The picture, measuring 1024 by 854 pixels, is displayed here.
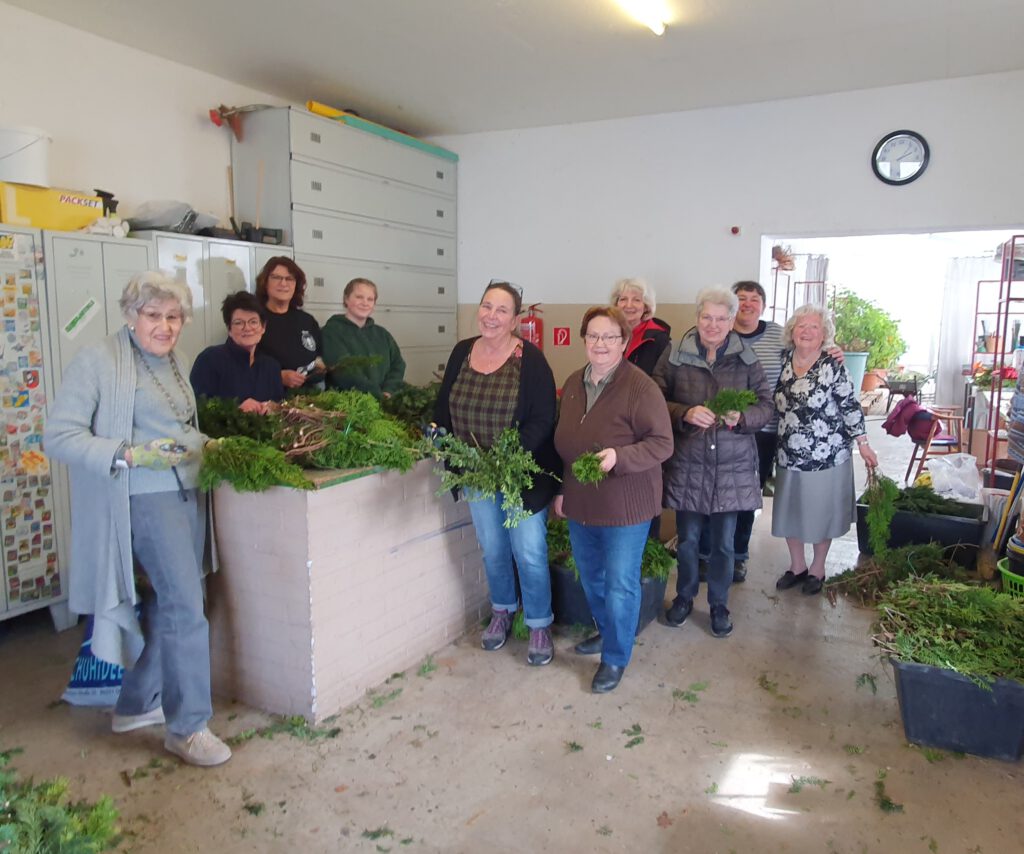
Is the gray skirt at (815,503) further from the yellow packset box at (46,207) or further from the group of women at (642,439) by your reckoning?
the yellow packset box at (46,207)

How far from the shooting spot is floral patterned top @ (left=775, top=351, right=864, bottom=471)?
3721 millimetres

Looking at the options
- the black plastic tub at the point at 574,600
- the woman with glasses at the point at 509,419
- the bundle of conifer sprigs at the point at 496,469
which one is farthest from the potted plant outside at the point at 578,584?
the bundle of conifer sprigs at the point at 496,469

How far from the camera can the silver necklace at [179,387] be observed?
2412 mm

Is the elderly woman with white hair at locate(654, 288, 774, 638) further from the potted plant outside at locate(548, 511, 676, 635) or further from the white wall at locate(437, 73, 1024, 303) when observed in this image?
the white wall at locate(437, 73, 1024, 303)

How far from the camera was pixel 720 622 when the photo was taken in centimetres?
356

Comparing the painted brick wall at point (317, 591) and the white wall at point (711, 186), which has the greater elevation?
the white wall at point (711, 186)

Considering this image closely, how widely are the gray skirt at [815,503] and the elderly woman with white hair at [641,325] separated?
36.9 inches

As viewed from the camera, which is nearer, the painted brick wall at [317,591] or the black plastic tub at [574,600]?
the painted brick wall at [317,591]

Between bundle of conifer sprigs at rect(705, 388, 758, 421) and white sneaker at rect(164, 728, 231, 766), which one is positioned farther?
bundle of conifer sprigs at rect(705, 388, 758, 421)

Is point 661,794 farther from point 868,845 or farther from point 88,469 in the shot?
point 88,469

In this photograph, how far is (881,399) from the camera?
12.6m

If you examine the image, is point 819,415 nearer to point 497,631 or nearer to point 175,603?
point 497,631

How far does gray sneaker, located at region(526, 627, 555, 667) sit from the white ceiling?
9.84 ft

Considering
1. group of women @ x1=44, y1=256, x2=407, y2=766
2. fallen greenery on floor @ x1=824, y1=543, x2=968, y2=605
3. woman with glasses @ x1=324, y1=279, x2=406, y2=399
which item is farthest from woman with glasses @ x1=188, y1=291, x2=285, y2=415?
fallen greenery on floor @ x1=824, y1=543, x2=968, y2=605
